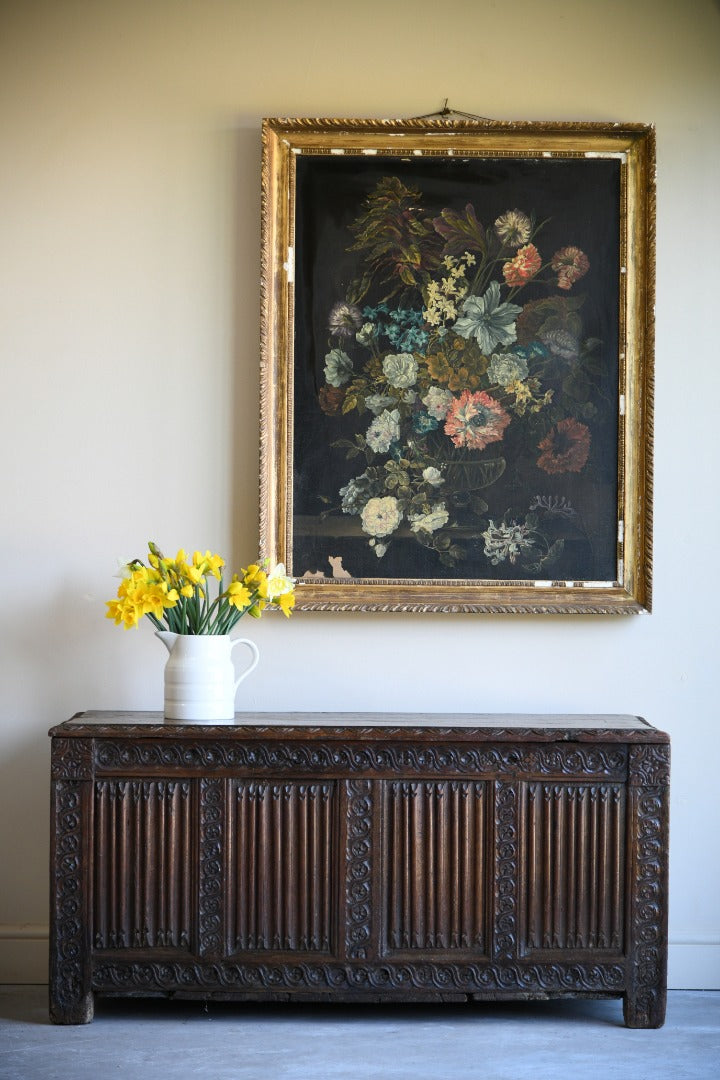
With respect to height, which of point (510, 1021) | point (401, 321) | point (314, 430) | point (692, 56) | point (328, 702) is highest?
point (692, 56)

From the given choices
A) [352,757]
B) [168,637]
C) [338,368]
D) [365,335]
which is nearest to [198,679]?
[168,637]

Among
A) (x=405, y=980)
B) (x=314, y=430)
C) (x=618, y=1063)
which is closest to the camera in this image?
(x=618, y=1063)

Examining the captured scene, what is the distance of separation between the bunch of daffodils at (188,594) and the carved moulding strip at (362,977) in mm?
936

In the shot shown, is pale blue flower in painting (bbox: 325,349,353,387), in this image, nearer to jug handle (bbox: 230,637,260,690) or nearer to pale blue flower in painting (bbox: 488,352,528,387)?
pale blue flower in painting (bbox: 488,352,528,387)

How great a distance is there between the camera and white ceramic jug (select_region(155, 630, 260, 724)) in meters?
2.95

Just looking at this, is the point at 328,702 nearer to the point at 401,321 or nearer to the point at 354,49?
the point at 401,321

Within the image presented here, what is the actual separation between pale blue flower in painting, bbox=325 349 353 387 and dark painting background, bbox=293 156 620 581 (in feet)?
0.07

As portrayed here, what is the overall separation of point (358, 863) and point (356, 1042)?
46 centimetres

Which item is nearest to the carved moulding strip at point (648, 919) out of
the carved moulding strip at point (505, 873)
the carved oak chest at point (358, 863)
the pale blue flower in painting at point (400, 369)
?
the carved oak chest at point (358, 863)

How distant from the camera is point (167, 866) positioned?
288 centimetres

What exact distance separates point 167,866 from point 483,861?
34.5 inches

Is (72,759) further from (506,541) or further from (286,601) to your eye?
(506,541)

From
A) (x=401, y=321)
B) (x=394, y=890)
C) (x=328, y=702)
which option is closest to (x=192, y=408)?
(x=401, y=321)

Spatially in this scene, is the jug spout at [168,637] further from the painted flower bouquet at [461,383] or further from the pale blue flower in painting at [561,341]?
the pale blue flower in painting at [561,341]
